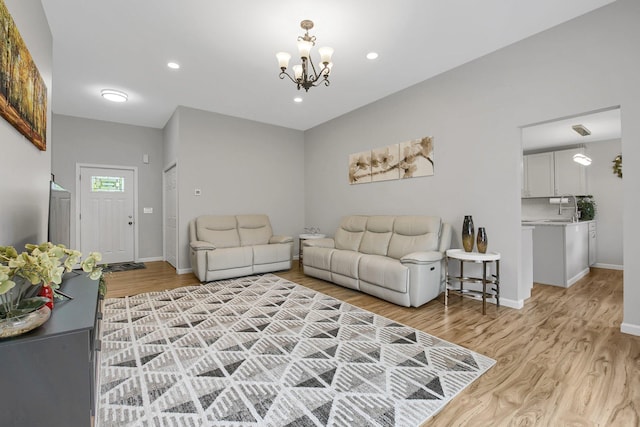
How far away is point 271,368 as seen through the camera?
1998mm

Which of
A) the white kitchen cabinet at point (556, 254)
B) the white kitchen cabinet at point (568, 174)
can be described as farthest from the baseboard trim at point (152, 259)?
the white kitchen cabinet at point (568, 174)

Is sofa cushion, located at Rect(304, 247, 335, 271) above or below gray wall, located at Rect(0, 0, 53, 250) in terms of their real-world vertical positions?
below

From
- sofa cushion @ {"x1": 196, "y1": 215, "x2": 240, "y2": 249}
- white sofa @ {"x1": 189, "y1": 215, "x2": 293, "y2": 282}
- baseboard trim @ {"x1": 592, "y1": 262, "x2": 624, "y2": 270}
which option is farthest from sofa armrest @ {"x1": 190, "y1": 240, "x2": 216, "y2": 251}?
baseboard trim @ {"x1": 592, "y1": 262, "x2": 624, "y2": 270}

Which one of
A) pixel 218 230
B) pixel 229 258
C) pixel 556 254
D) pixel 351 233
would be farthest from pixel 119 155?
pixel 556 254

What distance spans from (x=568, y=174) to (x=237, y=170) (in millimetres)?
6451

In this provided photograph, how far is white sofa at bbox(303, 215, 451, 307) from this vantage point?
3.20 metres

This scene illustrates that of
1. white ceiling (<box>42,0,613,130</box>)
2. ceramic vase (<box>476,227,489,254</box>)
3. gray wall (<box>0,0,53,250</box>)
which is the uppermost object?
white ceiling (<box>42,0,613,130</box>)

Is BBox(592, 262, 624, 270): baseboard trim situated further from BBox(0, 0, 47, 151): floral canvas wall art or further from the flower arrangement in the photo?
BBox(0, 0, 47, 151): floral canvas wall art

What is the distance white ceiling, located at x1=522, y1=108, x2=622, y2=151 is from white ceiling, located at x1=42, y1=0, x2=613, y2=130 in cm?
204

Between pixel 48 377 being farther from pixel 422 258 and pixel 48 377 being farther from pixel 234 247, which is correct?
pixel 234 247

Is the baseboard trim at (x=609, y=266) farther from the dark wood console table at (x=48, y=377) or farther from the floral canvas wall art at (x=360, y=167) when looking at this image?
the dark wood console table at (x=48, y=377)

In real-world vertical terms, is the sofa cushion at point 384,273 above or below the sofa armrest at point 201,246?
below

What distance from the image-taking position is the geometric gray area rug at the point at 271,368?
1558 millimetres

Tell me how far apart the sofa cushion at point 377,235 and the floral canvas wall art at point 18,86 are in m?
3.59
